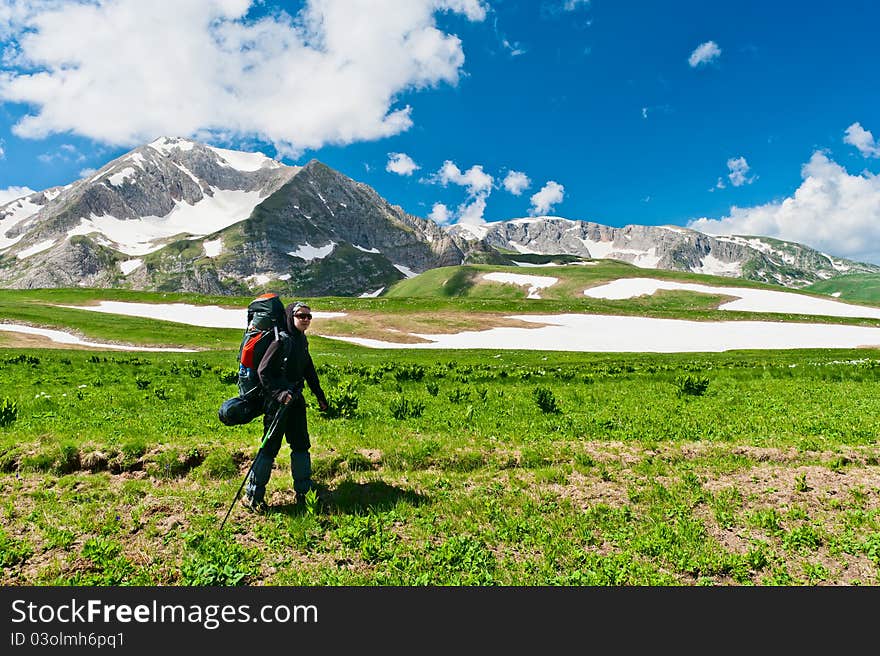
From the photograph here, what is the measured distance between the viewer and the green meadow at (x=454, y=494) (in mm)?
6930

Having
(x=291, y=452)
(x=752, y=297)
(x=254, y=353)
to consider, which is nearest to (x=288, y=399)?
(x=254, y=353)

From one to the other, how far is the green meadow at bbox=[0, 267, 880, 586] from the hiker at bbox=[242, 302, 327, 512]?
21.0 inches

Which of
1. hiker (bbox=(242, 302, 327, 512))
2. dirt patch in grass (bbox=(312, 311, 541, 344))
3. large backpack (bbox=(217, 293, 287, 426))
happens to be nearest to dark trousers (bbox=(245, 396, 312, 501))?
hiker (bbox=(242, 302, 327, 512))

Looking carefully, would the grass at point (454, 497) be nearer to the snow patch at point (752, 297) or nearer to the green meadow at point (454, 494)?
the green meadow at point (454, 494)

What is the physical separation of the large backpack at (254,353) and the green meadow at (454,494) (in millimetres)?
2009

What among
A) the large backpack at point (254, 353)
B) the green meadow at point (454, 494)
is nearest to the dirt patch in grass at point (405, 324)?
the green meadow at point (454, 494)

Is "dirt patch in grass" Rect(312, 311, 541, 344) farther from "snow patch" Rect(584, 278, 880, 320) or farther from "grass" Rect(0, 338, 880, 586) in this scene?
"snow patch" Rect(584, 278, 880, 320)

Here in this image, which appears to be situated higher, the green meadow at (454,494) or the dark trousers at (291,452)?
the dark trousers at (291,452)

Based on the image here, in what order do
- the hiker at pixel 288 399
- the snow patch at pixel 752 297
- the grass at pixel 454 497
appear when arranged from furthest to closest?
1. the snow patch at pixel 752 297
2. the hiker at pixel 288 399
3. the grass at pixel 454 497

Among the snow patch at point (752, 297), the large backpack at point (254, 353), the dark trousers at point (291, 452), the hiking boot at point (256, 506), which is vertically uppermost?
the snow patch at point (752, 297)

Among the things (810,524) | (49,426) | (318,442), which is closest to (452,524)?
(318,442)

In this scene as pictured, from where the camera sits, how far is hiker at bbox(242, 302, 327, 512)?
8.50 meters

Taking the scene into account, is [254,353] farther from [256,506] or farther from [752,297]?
[752,297]

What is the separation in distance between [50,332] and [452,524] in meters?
79.2
